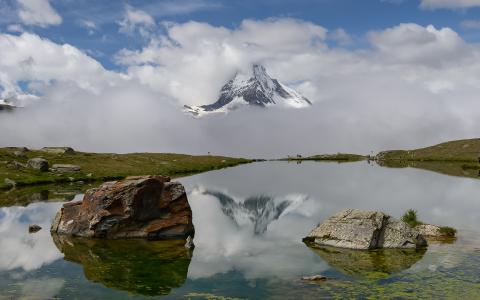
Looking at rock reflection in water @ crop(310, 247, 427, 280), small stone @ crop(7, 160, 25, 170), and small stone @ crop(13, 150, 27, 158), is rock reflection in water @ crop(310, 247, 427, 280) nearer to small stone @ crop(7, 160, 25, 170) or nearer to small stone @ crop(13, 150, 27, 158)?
small stone @ crop(7, 160, 25, 170)

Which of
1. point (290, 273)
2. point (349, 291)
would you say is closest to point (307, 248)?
point (290, 273)

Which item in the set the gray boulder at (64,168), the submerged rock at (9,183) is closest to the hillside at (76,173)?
the submerged rock at (9,183)

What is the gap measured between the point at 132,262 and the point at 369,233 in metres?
23.7

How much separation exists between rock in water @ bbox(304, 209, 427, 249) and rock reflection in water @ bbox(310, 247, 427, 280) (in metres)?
1.05

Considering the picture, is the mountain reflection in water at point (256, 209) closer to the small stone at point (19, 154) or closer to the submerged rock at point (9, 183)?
the submerged rock at point (9, 183)

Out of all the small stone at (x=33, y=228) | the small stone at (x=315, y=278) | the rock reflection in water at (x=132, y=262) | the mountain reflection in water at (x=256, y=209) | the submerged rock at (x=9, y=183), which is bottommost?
the rock reflection in water at (x=132, y=262)

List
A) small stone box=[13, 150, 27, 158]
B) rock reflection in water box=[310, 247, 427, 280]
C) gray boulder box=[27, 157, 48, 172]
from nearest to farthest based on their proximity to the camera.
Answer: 1. rock reflection in water box=[310, 247, 427, 280]
2. gray boulder box=[27, 157, 48, 172]
3. small stone box=[13, 150, 27, 158]

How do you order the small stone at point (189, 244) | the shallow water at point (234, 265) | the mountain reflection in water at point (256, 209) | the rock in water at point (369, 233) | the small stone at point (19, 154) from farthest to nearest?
the small stone at point (19, 154) < the mountain reflection in water at point (256, 209) < the small stone at point (189, 244) < the rock in water at point (369, 233) < the shallow water at point (234, 265)

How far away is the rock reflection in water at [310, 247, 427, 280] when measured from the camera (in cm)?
3734

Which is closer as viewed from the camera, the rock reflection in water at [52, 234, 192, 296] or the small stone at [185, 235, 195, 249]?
the rock reflection in water at [52, 234, 192, 296]

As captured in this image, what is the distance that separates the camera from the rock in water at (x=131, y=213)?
51969 mm

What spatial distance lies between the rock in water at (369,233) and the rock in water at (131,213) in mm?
16851

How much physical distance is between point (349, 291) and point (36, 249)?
32.6 m

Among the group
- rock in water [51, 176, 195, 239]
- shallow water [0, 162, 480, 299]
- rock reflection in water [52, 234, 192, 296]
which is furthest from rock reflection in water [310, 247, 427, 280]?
rock in water [51, 176, 195, 239]
